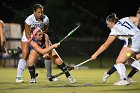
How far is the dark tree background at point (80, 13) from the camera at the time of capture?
3644 cm

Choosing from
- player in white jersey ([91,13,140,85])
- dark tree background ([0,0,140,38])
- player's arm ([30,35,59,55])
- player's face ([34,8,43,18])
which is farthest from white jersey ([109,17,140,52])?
dark tree background ([0,0,140,38])

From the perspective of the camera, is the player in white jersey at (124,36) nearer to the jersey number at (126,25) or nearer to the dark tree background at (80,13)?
the jersey number at (126,25)

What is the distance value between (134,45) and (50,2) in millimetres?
33726

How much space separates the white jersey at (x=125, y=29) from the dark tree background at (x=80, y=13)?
22.1 meters

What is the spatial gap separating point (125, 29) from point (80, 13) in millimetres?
30123

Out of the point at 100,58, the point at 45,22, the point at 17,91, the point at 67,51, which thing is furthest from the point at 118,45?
the point at 17,91

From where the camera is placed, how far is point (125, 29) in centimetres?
1315

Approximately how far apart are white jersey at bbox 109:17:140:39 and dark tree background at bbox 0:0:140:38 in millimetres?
22075

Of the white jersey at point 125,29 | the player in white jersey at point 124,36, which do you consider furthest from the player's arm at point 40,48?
the white jersey at point 125,29

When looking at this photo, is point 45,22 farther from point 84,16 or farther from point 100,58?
point 84,16

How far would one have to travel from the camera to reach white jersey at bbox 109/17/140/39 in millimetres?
13094

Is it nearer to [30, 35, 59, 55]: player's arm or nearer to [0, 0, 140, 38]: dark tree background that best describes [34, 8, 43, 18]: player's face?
[30, 35, 59, 55]: player's arm

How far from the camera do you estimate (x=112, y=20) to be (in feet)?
44.4

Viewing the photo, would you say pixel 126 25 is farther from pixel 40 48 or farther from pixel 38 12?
pixel 38 12
